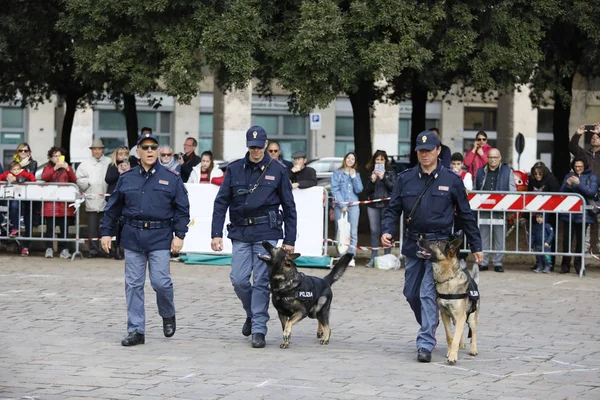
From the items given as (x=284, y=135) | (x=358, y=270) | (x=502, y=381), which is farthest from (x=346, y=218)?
(x=284, y=135)

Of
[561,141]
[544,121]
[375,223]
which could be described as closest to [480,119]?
[544,121]

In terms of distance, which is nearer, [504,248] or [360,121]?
[504,248]

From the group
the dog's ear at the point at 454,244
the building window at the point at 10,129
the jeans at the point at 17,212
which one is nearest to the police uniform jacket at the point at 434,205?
the dog's ear at the point at 454,244

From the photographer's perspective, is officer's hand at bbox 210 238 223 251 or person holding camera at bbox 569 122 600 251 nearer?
officer's hand at bbox 210 238 223 251

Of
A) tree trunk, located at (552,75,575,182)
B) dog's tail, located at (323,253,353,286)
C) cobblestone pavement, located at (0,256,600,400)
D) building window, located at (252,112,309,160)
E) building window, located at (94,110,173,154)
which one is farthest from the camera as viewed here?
building window, located at (252,112,309,160)

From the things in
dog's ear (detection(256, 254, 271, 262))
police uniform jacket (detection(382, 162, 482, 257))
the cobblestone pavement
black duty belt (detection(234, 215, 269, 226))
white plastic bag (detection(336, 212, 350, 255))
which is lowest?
the cobblestone pavement

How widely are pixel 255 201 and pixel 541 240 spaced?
28.7ft

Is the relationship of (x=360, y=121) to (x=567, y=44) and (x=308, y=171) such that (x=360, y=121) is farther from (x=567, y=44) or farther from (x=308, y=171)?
(x=308, y=171)

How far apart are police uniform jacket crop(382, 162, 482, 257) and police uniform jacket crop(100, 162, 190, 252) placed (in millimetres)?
1931

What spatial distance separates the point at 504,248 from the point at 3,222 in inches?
317

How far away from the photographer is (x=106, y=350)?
33.6 ft

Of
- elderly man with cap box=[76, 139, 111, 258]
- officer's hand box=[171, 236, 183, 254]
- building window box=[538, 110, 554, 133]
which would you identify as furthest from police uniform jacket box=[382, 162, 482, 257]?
building window box=[538, 110, 554, 133]

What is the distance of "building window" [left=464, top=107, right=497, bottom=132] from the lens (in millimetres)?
57094

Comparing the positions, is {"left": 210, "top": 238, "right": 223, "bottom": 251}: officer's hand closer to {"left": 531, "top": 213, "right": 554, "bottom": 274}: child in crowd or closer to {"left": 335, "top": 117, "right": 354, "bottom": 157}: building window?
{"left": 531, "top": 213, "right": 554, "bottom": 274}: child in crowd
